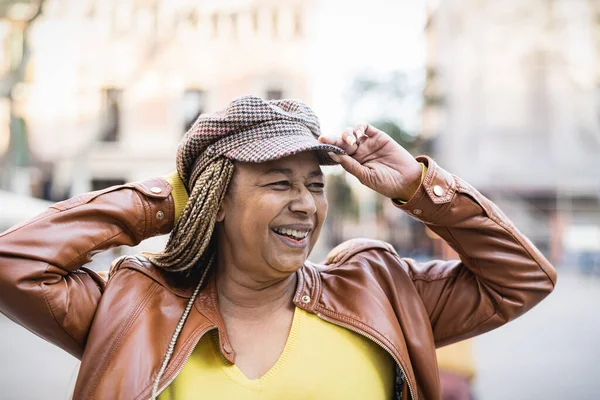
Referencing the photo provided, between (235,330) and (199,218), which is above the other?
(199,218)

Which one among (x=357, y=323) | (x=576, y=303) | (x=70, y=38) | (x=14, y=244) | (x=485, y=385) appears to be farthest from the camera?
(x=70, y=38)

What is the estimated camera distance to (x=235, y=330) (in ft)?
6.93

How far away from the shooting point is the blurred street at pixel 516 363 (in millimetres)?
6703

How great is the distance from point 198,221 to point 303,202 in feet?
1.29

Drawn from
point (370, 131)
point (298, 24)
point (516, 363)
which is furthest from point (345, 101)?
point (370, 131)

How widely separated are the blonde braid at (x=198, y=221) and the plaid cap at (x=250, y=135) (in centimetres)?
6

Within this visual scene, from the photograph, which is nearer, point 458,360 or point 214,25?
point 458,360

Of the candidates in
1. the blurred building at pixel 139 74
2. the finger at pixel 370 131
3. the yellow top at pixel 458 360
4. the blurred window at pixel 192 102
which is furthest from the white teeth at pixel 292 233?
the blurred window at pixel 192 102

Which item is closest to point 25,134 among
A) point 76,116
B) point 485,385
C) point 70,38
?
point 76,116

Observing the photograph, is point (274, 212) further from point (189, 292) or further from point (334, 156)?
point (189, 292)

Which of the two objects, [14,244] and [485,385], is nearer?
[14,244]

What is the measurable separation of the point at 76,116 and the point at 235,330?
19.3 m

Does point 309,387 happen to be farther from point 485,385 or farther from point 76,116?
point 76,116

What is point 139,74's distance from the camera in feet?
65.1
